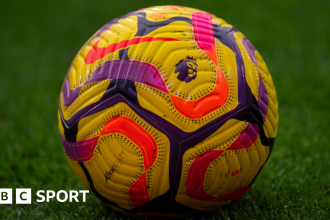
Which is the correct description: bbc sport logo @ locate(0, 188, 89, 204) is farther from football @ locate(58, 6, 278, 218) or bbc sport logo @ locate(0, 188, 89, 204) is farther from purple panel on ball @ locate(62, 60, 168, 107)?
purple panel on ball @ locate(62, 60, 168, 107)

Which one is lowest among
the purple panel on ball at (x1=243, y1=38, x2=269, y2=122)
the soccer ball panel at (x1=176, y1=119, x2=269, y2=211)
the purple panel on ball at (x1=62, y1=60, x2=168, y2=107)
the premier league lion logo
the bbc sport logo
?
the bbc sport logo

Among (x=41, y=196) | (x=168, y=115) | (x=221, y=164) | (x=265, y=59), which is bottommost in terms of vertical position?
(x=41, y=196)

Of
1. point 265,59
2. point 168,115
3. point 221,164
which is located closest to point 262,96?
point 221,164

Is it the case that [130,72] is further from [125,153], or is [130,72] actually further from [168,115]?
[125,153]

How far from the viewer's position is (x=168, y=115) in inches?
62.8

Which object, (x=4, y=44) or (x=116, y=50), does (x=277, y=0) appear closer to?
(x=4, y=44)

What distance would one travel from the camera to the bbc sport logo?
242 centimetres

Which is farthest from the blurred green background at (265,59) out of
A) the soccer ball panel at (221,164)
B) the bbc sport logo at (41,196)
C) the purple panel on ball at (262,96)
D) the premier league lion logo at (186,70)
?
the premier league lion logo at (186,70)

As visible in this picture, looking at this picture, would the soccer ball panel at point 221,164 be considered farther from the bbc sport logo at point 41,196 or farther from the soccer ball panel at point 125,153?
the bbc sport logo at point 41,196

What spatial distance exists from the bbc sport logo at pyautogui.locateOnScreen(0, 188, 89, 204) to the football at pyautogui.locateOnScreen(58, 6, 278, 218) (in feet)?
2.07

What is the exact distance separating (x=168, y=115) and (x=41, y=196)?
1452 millimetres

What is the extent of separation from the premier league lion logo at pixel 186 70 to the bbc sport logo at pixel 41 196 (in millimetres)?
1293

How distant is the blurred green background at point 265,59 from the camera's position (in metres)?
2.27

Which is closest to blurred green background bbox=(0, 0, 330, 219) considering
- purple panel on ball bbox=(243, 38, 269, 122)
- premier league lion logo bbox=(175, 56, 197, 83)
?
purple panel on ball bbox=(243, 38, 269, 122)
